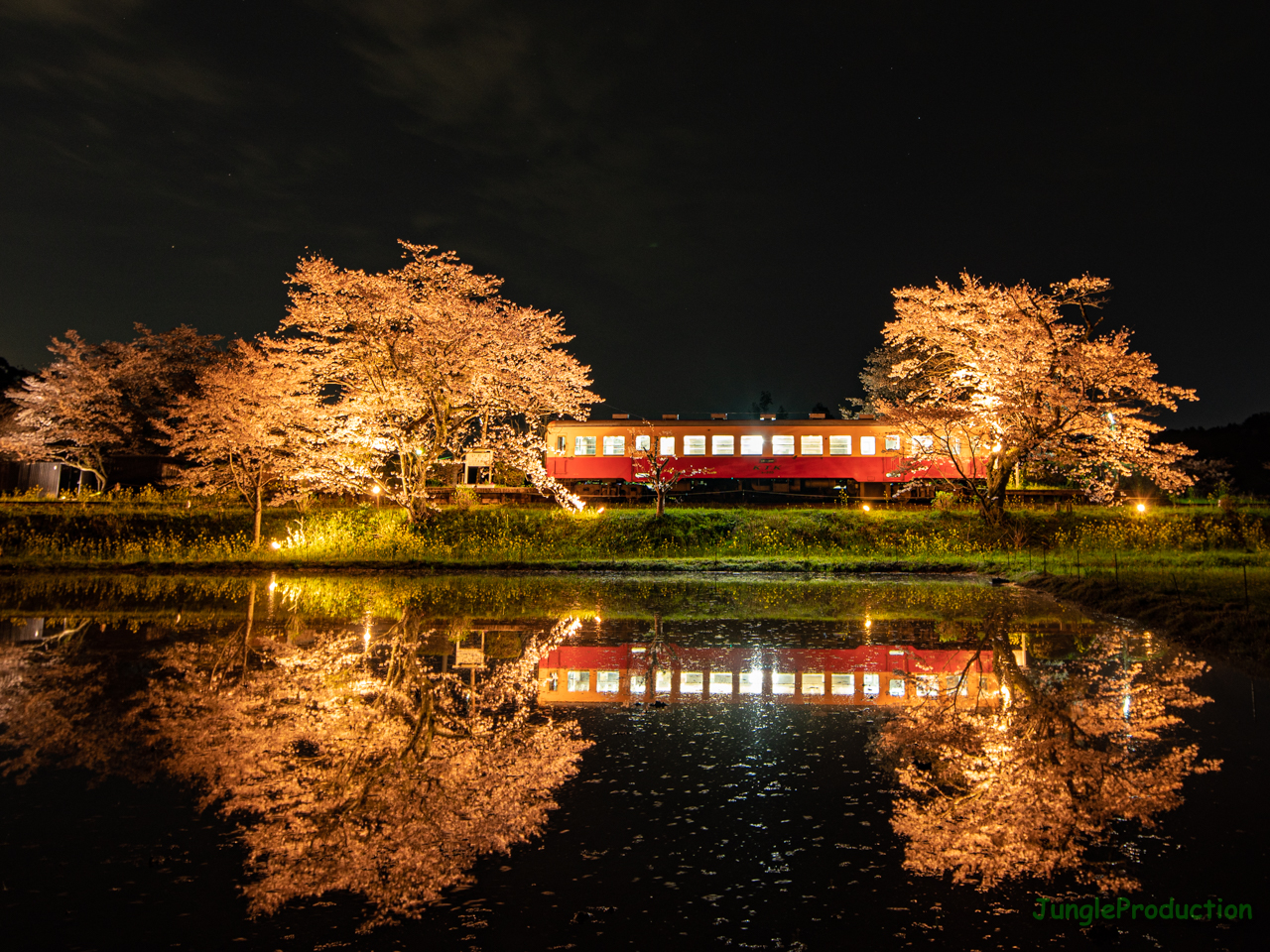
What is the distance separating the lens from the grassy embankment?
57.7ft

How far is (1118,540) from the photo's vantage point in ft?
69.1

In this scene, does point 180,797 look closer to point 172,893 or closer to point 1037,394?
point 172,893

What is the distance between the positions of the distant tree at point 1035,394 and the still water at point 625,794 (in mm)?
15479

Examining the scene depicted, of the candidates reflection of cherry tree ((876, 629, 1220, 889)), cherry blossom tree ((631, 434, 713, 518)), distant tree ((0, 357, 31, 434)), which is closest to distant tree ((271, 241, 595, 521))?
cherry blossom tree ((631, 434, 713, 518))

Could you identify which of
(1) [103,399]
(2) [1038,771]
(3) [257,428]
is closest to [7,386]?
(1) [103,399]

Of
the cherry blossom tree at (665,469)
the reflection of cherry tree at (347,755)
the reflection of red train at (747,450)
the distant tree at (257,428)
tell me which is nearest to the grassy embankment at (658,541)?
the distant tree at (257,428)

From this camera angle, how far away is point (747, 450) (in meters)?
31.1

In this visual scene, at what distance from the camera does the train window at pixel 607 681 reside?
6.80 m

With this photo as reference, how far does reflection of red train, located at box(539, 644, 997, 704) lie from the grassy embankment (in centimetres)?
746

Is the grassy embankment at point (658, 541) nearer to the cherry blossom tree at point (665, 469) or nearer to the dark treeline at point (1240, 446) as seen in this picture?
the cherry blossom tree at point (665, 469)

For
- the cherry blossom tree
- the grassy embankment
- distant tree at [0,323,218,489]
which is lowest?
the grassy embankment

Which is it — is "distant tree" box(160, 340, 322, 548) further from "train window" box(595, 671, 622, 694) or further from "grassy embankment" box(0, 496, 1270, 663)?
"train window" box(595, 671, 622, 694)

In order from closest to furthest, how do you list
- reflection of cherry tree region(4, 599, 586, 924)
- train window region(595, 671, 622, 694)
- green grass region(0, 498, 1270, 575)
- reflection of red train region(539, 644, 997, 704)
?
reflection of cherry tree region(4, 599, 586, 924)
reflection of red train region(539, 644, 997, 704)
train window region(595, 671, 622, 694)
green grass region(0, 498, 1270, 575)

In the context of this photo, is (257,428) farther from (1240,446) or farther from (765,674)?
(1240,446)
